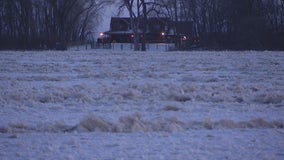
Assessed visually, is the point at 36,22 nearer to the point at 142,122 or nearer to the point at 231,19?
the point at 231,19

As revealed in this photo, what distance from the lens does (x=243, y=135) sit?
32.1ft

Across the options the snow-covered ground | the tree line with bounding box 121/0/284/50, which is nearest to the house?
the tree line with bounding box 121/0/284/50

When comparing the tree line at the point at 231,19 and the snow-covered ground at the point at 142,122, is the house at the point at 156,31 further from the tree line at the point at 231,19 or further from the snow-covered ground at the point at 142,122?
the snow-covered ground at the point at 142,122

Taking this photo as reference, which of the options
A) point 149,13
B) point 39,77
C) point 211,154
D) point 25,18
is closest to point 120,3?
point 149,13

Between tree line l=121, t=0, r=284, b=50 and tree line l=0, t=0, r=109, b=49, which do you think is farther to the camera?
tree line l=0, t=0, r=109, b=49

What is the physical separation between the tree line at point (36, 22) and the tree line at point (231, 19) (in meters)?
11.5

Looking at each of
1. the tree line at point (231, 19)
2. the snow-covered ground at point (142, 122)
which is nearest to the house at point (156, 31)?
the tree line at point (231, 19)

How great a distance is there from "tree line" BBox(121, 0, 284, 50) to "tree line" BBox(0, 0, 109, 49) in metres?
11.5

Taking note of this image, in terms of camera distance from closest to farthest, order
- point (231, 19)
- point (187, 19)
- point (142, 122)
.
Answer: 1. point (142, 122)
2. point (231, 19)
3. point (187, 19)

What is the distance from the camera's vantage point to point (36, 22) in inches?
3501

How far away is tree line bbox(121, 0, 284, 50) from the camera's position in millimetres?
70113

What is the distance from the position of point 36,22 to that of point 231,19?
3318 cm

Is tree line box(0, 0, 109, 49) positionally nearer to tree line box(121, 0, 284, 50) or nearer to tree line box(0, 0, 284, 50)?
tree line box(0, 0, 284, 50)

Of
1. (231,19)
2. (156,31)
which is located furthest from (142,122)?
(156,31)
